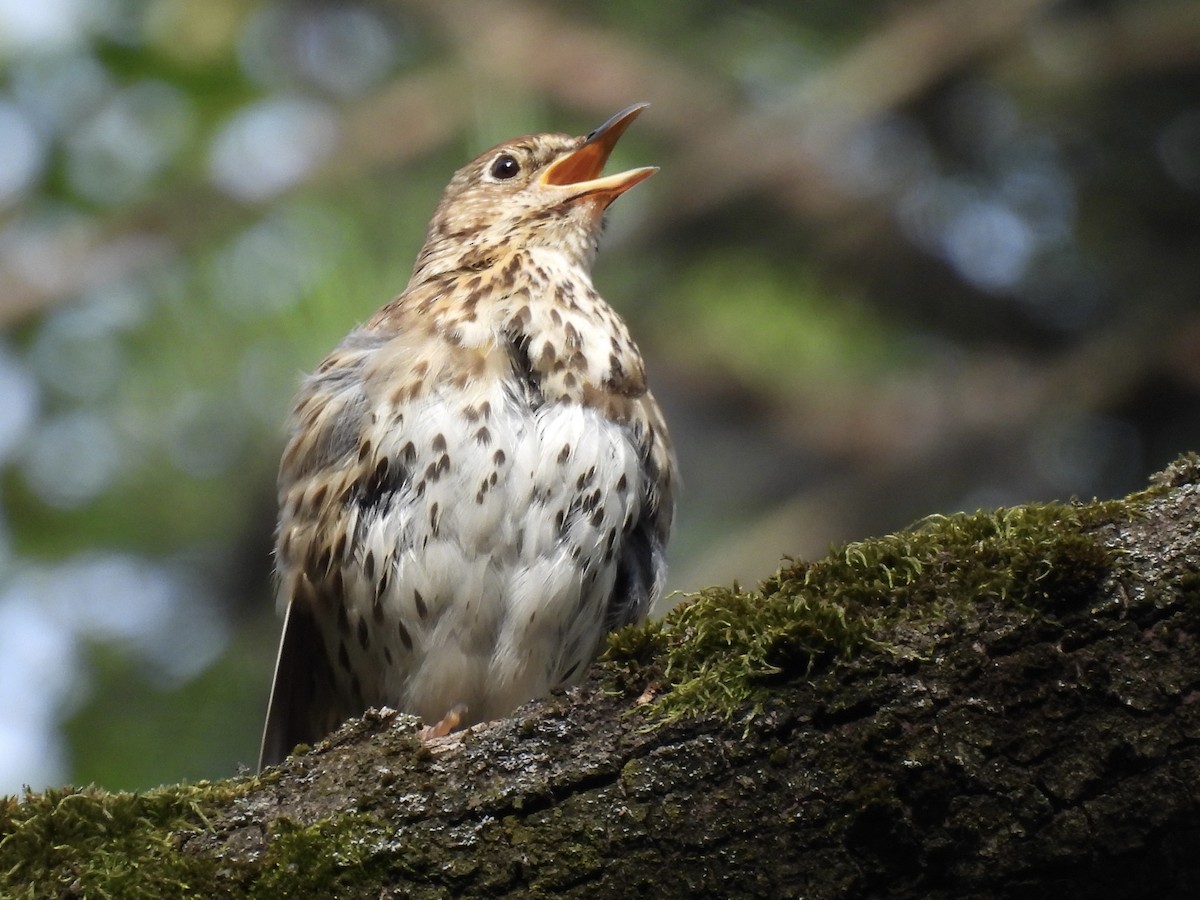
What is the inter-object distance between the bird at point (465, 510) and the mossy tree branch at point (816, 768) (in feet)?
3.03

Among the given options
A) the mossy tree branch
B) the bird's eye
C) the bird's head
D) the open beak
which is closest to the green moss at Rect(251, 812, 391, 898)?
the mossy tree branch

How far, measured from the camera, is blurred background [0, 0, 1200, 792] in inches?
201

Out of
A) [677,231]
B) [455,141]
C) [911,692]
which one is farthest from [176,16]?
[911,692]

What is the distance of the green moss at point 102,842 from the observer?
2062 mm

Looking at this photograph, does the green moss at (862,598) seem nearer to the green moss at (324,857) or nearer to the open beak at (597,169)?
the green moss at (324,857)

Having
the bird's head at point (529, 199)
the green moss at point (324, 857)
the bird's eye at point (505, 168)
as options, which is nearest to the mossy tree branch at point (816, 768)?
the green moss at point (324, 857)

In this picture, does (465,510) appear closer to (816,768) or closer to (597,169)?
(816,768)

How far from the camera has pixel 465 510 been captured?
3.19 meters

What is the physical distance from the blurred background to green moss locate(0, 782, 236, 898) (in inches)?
111

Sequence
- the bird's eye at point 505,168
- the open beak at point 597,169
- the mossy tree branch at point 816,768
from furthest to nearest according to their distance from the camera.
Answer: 1. the bird's eye at point 505,168
2. the open beak at point 597,169
3. the mossy tree branch at point 816,768

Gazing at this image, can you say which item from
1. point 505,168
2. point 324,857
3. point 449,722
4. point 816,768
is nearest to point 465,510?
point 449,722

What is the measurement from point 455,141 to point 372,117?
0.33m

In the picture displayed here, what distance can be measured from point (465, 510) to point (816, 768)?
137cm

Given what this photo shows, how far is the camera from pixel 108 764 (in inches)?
195
